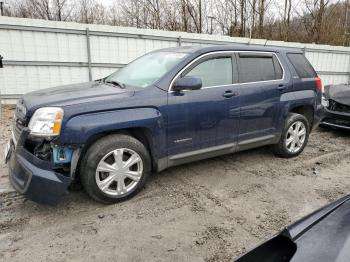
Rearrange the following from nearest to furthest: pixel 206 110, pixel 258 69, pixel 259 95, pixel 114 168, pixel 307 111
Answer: pixel 114 168 < pixel 206 110 < pixel 259 95 < pixel 258 69 < pixel 307 111

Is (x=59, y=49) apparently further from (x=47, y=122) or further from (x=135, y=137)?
(x=47, y=122)

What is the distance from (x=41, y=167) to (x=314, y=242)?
2.42 m

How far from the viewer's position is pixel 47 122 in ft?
9.12

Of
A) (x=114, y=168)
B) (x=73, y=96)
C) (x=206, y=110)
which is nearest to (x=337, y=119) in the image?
(x=206, y=110)

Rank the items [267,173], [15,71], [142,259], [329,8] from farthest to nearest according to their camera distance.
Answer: [329,8], [15,71], [267,173], [142,259]

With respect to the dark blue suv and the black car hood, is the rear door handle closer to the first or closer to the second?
the dark blue suv

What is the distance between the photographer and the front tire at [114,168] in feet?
9.87

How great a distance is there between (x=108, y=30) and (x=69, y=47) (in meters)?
1.30

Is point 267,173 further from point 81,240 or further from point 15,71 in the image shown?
point 15,71

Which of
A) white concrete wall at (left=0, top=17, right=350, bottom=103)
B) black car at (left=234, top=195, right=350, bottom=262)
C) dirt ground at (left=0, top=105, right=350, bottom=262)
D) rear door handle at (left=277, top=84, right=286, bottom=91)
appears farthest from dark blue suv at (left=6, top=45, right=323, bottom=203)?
white concrete wall at (left=0, top=17, right=350, bottom=103)

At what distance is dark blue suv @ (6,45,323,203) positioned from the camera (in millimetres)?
2828

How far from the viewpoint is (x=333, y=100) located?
627cm

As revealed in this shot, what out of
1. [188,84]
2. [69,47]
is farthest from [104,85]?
[69,47]

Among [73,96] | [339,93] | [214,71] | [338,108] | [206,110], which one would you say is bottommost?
[338,108]
